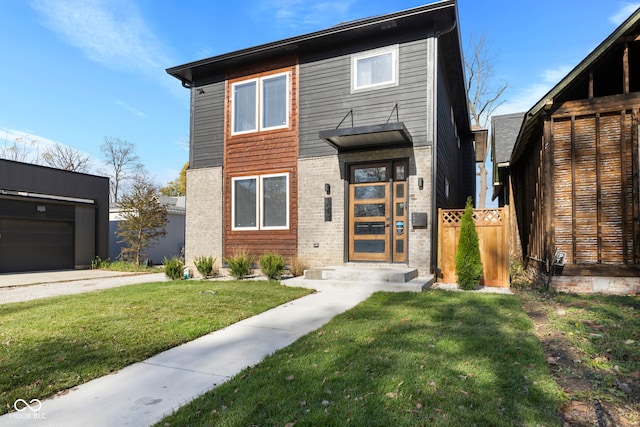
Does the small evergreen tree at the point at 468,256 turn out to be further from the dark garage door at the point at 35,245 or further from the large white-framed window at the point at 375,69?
the dark garage door at the point at 35,245

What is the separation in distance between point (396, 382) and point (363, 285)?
4.48 m

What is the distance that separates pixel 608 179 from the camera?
655 centimetres

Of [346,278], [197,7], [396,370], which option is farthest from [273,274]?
[197,7]

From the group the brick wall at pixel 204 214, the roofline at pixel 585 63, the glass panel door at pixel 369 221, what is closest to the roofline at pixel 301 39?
the roofline at pixel 585 63

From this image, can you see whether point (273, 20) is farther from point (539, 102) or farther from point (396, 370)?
point (396, 370)

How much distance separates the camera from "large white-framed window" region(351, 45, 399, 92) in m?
8.77

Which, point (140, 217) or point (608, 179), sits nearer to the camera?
point (608, 179)

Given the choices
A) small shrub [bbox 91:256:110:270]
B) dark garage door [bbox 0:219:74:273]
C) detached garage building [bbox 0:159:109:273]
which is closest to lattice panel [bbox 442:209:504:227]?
small shrub [bbox 91:256:110:270]

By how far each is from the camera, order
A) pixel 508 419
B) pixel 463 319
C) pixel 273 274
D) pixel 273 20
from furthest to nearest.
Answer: pixel 273 20
pixel 273 274
pixel 463 319
pixel 508 419

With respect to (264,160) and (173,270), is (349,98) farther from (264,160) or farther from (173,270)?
(173,270)

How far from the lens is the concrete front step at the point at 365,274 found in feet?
24.0

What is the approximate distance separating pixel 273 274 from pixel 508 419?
6753 millimetres

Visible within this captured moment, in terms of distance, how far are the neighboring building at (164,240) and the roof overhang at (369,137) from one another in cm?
1163

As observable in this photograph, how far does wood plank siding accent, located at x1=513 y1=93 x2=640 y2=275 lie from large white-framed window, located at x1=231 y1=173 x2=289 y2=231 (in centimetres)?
616
